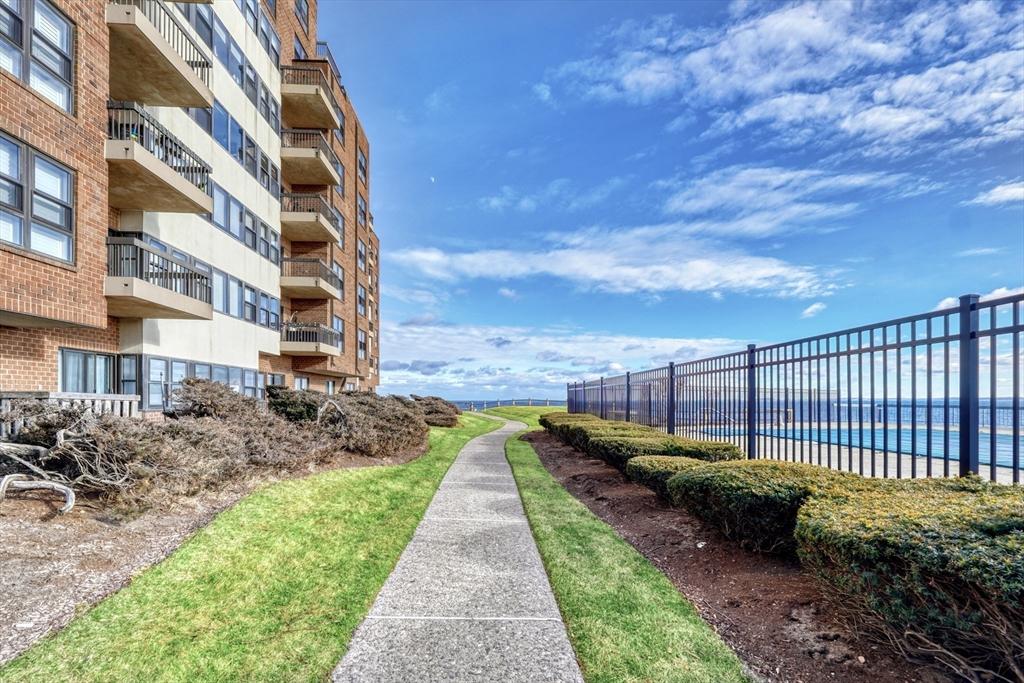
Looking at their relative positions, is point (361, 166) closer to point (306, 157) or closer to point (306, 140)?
point (306, 140)

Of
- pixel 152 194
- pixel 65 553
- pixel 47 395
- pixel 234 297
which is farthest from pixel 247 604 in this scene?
pixel 234 297

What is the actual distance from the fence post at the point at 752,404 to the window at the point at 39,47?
12.7 metres

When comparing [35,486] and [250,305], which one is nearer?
[35,486]

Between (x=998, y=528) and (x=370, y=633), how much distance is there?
4236 mm

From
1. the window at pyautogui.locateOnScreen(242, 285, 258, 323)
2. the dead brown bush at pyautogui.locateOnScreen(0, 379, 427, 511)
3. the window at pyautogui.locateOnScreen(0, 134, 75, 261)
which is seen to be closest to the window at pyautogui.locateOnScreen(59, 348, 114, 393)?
the window at pyautogui.locateOnScreen(0, 134, 75, 261)

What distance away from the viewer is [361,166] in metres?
32.7

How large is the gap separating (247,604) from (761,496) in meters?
4.74

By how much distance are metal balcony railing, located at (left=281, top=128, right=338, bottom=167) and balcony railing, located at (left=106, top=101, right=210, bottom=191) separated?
9.16 metres

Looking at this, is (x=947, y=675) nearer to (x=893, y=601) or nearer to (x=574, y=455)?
(x=893, y=601)

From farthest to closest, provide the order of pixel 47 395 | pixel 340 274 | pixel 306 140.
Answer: pixel 340 274 → pixel 306 140 → pixel 47 395

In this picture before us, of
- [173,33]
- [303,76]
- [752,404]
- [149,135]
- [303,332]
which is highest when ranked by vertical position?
[303,76]

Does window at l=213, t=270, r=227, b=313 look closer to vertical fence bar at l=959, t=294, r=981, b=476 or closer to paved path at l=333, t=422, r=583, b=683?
paved path at l=333, t=422, r=583, b=683

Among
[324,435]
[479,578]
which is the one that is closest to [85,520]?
[479,578]

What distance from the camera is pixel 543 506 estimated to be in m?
8.19
